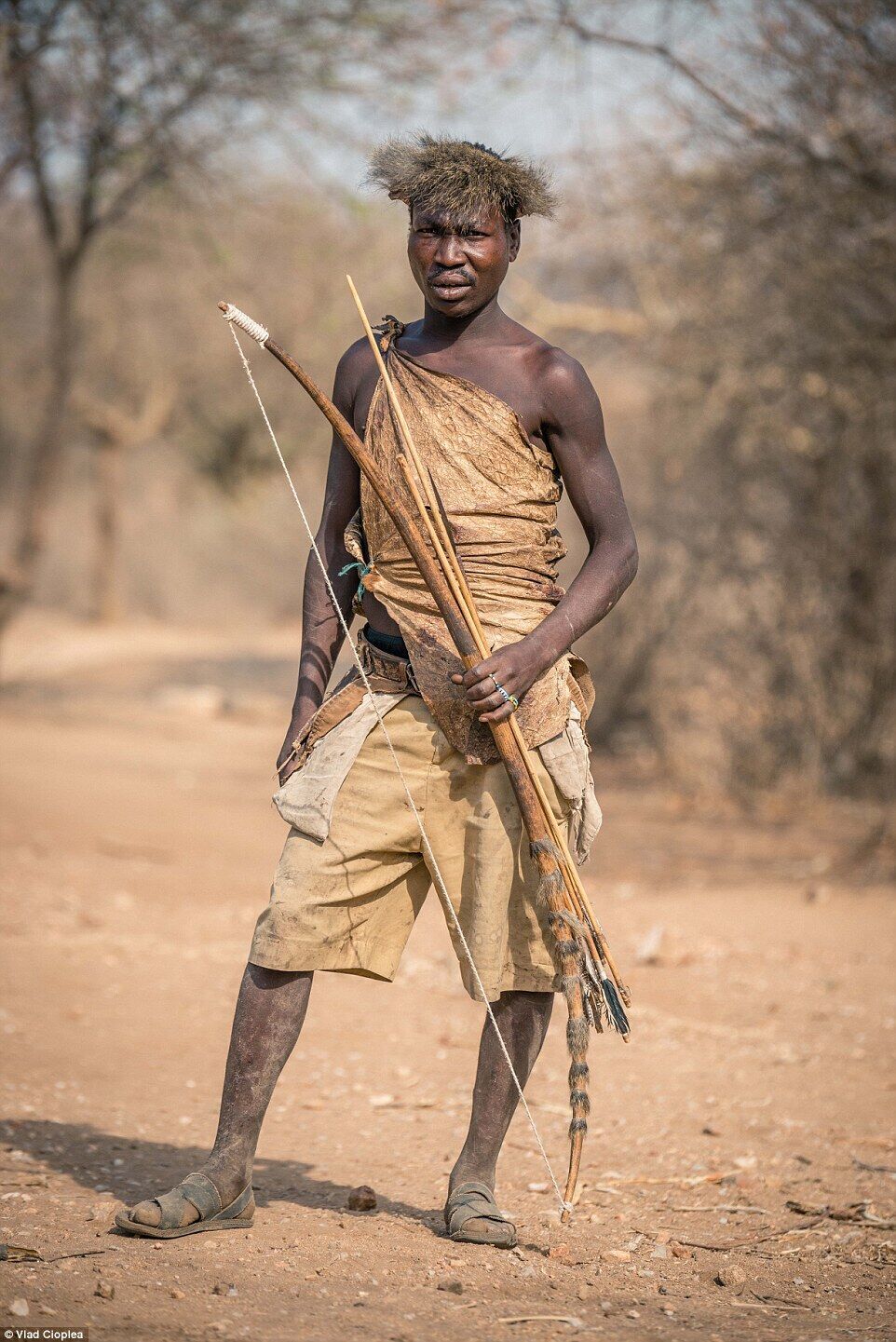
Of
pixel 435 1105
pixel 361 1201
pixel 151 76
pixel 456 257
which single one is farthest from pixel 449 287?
pixel 151 76

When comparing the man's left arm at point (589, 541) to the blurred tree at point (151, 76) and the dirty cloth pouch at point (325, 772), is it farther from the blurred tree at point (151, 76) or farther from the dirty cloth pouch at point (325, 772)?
the blurred tree at point (151, 76)

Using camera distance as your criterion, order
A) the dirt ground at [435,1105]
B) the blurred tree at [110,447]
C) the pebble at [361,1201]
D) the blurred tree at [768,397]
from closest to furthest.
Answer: the dirt ground at [435,1105] < the pebble at [361,1201] < the blurred tree at [768,397] < the blurred tree at [110,447]

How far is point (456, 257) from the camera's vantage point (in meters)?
2.86

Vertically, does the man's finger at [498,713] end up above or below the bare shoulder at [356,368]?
below

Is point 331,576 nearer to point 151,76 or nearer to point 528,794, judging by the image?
point 528,794

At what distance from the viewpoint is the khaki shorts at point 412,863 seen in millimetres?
2863

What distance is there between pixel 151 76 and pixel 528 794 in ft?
22.0

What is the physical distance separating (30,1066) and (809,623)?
21.3 ft

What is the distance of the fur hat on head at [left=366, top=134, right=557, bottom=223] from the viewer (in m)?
2.84

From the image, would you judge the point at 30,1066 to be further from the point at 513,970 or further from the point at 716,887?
the point at 716,887

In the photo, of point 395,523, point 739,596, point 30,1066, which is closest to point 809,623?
point 739,596

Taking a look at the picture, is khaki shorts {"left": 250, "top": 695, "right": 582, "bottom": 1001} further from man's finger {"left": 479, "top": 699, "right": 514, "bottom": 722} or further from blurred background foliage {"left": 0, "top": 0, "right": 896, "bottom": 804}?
blurred background foliage {"left": 0, "top": 0, "right": 896, "bottom": 804}

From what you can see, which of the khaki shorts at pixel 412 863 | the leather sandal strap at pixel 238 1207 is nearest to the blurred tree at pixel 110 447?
the khaki shorts at pixel 412 863

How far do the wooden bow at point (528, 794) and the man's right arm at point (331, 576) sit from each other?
0.18 metres
